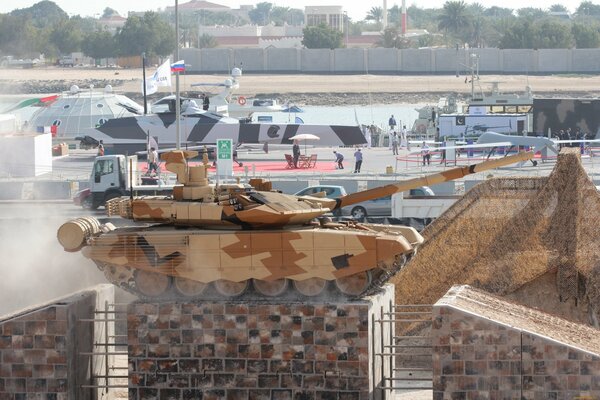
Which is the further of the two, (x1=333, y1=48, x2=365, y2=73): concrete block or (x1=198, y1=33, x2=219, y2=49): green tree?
(x1=198, y1=33, x2=219, y2=49): green tree

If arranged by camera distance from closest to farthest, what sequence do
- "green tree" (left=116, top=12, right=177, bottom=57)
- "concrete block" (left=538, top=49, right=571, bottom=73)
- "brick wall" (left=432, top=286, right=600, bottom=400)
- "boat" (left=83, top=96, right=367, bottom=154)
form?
"brick wall" (left=432, top=286, right=600, bottom=400) → "boat" (left=83, top=96, right=367, bottom=154) → "green tree" (left=116, top=12, right=177, bottom=57) → "concrete block" (left=538, top=49, right=571, bottom=73)

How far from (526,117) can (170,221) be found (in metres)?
54.6

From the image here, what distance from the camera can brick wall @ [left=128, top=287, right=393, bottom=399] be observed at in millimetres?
19953

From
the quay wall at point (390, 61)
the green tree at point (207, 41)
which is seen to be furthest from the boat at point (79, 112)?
the green tree at point (207, 41)

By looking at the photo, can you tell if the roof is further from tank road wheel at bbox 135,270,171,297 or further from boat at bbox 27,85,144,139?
boat at bbox 27,85,144,139

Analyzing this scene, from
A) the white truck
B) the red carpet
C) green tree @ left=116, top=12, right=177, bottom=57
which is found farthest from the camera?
green tree @ left=116, top=12, right=177, bottom=57

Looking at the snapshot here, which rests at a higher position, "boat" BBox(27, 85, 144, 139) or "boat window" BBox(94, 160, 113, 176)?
"boat window" BBox(94, 160, 113, 176)

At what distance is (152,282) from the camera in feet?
67.4

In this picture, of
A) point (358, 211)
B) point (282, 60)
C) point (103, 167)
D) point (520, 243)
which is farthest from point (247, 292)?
point (282, 60)

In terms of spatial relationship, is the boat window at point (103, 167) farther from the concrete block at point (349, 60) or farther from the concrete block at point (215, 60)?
the concrete block at point (349, 60)

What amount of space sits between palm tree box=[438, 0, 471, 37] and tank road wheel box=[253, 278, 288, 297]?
165626 mm

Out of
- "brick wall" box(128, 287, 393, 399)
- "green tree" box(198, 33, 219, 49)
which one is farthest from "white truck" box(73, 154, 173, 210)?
"green tree" box(198, 33, 219, 49)

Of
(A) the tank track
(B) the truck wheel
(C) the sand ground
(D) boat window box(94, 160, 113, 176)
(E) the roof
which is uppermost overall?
(A) the tank track

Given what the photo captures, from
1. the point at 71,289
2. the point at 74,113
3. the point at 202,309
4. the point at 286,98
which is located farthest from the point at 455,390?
the point at 286,98
